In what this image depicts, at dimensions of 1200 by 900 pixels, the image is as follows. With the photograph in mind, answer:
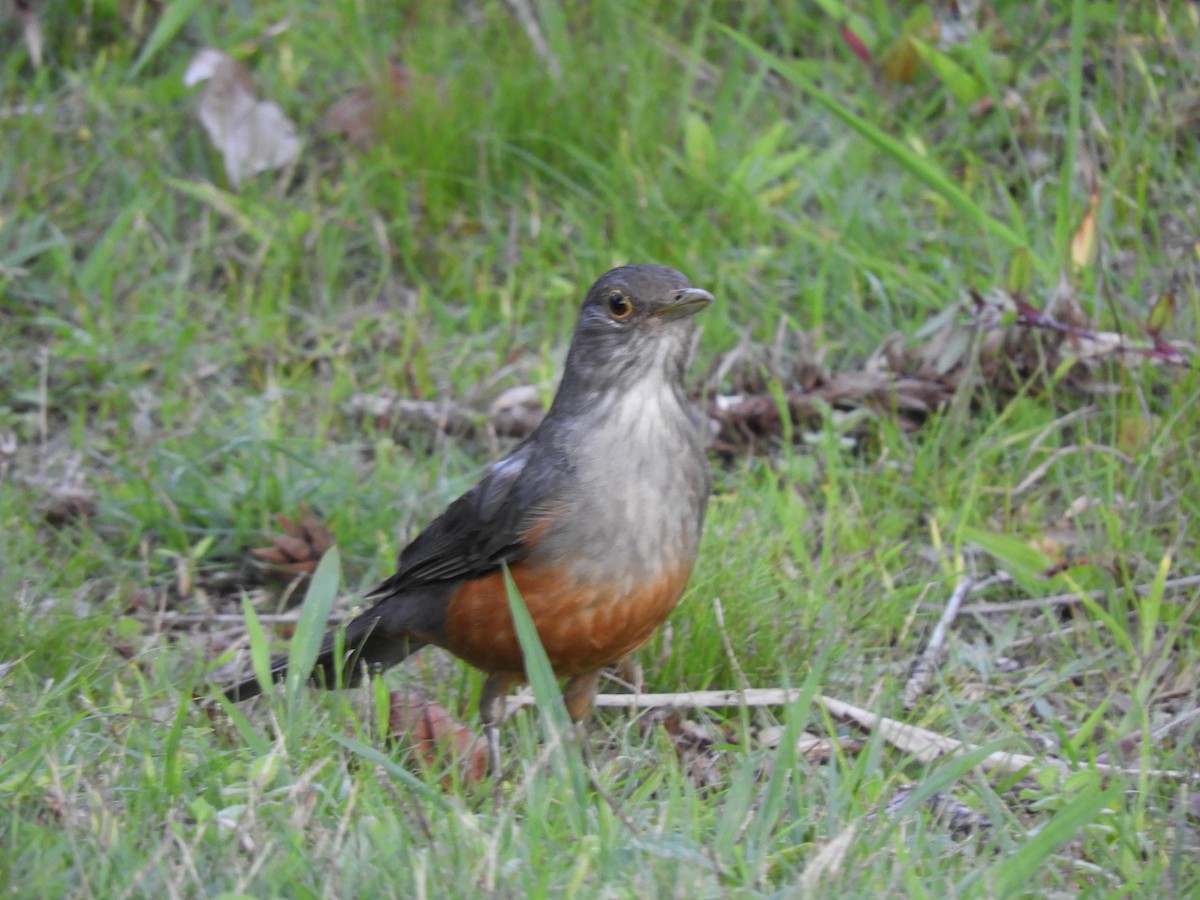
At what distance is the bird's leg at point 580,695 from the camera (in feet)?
14.9

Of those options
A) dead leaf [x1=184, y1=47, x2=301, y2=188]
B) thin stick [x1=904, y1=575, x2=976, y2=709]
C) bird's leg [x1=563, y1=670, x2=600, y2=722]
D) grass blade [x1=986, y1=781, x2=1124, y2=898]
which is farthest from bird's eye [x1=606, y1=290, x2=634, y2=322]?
dead leaf [x1=184, y1=47, x2=301, y2=188]

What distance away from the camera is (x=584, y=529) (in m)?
4.25

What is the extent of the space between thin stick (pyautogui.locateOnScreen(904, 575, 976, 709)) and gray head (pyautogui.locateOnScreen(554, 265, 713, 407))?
1.18m

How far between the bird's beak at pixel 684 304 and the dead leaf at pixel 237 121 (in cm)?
355

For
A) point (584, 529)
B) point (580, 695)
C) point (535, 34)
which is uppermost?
point (535, 34)

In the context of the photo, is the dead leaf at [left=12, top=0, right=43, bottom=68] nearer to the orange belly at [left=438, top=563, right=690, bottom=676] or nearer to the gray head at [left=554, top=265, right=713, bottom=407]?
the gray head at [left=554, top=265, right=713, bottom=407]

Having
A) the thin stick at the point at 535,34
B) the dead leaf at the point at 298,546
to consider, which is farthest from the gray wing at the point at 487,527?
the thin stick at the point at 535,34

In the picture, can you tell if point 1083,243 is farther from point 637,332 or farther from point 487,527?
point 487,527

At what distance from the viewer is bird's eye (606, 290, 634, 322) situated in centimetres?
454

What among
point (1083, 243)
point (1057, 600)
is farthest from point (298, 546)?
point (1083, 243)

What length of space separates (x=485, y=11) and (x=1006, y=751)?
5.32 meters

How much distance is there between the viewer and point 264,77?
7902 millimetres

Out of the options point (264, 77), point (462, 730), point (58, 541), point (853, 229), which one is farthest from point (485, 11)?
point (462, 730)

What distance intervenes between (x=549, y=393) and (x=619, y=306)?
73.8 inches
